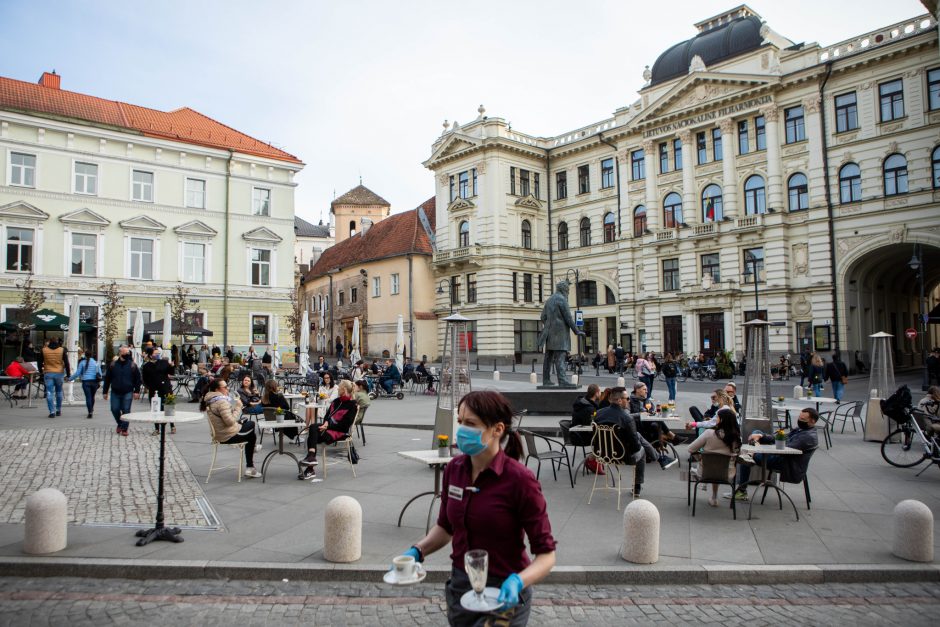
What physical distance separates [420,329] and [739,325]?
2262cm

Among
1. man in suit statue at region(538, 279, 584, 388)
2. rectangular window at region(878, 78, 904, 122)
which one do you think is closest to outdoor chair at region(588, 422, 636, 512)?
man in suit statue at region(538, 279, 584, 388)

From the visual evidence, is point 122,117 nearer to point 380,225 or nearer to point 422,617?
point 380,225

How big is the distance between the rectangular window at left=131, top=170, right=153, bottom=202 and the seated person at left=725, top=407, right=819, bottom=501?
3489 cm

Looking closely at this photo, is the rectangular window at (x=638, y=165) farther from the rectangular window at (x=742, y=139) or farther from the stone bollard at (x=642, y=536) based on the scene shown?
the stone bollard at (x=642, y=536)

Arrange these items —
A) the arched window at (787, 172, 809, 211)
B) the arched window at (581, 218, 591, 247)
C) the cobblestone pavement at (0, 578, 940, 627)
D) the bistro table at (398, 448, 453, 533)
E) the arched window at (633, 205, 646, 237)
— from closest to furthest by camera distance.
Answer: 1. the cobblestone pavement at (0, 578, 940, 627)
2. the bistro table at (398, 448, 453, 533)
3. the arched window at (787, 172, 809, 211)
4. the arched window at (633, 205, 646, 237)
5. the arched window at (581, 218, 591, 247)

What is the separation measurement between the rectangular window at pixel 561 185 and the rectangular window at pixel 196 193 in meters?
24.3

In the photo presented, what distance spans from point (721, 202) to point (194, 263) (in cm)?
3049

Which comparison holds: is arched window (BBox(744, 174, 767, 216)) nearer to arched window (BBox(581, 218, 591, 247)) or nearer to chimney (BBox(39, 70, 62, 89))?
arched window (BBox(581, 218, 591, 247))

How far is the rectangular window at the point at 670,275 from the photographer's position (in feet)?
129

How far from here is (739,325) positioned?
1407 inches

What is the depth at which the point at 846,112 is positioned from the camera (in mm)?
33531

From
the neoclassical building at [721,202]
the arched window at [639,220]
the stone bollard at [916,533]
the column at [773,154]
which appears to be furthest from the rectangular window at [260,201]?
the stone bollard at [916,533]

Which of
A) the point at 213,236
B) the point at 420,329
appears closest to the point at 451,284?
the point at 420,329

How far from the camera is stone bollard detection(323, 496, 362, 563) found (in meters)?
6.03
